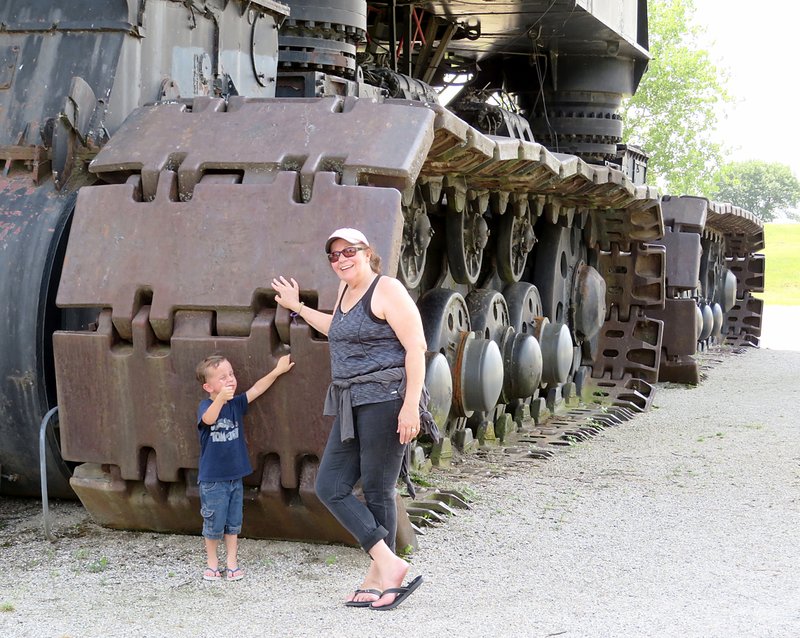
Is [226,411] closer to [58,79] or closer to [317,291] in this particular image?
[317,291]

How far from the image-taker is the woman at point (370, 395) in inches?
153

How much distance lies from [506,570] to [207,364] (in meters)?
1.16

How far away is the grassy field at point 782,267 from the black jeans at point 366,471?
23955mm

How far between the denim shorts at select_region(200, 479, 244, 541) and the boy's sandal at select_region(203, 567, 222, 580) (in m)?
0.10

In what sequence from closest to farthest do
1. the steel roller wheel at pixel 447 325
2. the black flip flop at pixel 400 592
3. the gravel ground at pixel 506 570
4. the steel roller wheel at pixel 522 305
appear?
the gravel ground at pixel 506 570
the black flip flop at pixel 400 592
the steel roller wheel at pixel 447 325
the steel roller wheel at pixel 522 305

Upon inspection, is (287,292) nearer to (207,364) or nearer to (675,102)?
(207,364)

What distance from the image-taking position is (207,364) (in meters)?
4.14

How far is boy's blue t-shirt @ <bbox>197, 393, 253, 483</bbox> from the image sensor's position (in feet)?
13.7

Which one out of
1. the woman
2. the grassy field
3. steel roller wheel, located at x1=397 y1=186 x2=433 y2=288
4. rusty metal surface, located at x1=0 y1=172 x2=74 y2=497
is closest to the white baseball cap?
the woman

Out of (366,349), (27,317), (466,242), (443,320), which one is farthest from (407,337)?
(466,242)

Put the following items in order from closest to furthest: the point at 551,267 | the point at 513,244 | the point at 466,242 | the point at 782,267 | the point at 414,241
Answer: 1. the point at 414,241
2. the point at 466,242
3. the point at 513,244
4. the point at 551,267
5. the point at 782,267

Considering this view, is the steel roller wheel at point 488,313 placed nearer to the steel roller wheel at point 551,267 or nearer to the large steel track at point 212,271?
the steel roller wheel at point 551,267

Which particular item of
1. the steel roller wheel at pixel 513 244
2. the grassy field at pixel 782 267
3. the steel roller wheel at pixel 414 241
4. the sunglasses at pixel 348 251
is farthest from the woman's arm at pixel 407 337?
the grassy field at pixel 782 267

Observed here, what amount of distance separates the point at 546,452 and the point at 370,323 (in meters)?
2.95
